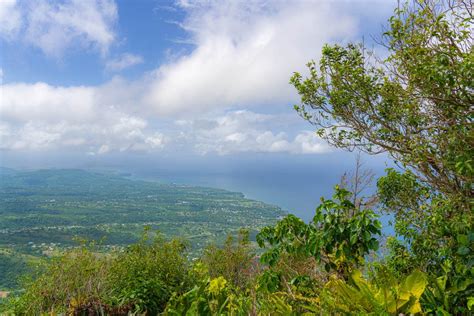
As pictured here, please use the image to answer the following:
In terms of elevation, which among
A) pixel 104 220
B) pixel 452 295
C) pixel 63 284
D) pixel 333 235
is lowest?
pixel 104 220

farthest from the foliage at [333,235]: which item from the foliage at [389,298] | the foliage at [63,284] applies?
the foliage at [63,284]

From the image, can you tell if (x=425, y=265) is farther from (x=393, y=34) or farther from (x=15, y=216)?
(x=15, y=216)

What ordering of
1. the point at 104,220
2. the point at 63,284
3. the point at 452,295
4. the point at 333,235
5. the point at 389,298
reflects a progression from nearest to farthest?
the point at 389,298
the point at 452,295
the point at 333,235
the point at 63,284
the point at 104,220

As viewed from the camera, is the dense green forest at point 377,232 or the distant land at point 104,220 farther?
the distant land at point 104,220

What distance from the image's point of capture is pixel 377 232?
270cm

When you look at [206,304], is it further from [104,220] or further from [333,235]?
[104,220]

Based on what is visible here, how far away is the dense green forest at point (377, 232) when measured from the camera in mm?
2338

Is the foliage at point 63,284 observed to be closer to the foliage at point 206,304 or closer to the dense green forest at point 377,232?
the dense green forest at point 377,232

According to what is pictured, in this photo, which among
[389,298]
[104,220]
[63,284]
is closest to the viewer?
[389,298]

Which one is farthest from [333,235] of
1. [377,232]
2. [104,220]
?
[104,220]

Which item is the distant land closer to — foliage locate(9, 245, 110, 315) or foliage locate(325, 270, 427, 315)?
foliage locate(9, 245, 110, 315)

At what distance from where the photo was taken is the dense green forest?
2.34 m

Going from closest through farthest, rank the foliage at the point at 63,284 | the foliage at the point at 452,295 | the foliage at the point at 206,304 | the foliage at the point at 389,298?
the foliage at the point at 389,298 < the foliage at the point at 452,295 < the foliage at the point at 206,304 < the foliage at the point at 63,284

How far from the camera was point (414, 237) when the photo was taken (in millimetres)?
4273
